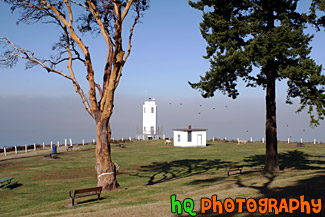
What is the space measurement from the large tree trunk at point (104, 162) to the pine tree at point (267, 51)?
7621 mm

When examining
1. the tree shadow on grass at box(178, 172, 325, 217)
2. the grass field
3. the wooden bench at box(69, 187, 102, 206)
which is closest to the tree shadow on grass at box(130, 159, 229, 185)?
the grass field

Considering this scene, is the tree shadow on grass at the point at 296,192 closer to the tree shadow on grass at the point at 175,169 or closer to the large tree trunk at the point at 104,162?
the large tree trunk at the point at 104,162

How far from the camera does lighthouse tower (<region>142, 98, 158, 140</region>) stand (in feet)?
224

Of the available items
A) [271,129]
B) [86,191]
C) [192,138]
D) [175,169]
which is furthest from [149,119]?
[86,191]

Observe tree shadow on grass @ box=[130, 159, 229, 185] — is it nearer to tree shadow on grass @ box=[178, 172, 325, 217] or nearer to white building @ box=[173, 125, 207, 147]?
tree shadow on grass @ box=[178, 172, 325, 217]

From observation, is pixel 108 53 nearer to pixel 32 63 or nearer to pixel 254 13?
pixel 32 63

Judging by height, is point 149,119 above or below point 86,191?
above

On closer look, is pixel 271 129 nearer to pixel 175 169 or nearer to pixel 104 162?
pixel 175 169

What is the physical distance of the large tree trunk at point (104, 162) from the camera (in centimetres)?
1800

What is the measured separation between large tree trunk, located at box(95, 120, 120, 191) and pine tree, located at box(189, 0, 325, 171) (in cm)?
762

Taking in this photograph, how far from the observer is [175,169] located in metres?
28.1

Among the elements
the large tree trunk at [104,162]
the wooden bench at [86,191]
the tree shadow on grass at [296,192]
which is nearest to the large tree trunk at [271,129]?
the tree shadow on grass at [296,192]

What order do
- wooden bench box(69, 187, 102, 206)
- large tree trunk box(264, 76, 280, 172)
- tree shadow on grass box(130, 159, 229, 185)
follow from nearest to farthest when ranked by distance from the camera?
wooden bench box(69, 187, 102, 206)
large tree trunk box(264, 76, 280, 172)
tree shadow on grass box(130, 159, 229, 185)

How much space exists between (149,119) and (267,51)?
49.9 m
